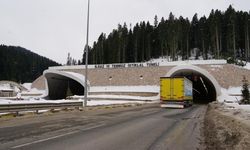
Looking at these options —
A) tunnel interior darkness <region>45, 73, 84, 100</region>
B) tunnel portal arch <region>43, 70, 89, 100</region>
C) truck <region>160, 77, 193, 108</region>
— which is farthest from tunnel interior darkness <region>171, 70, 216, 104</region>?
truck <region>160, 77, 193, 108</region>

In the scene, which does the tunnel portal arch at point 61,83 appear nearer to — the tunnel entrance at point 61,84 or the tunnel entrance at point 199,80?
the tunnel entrance at point 61,84

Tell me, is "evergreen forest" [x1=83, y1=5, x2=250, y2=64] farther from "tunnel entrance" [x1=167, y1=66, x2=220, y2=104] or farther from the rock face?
the rock face

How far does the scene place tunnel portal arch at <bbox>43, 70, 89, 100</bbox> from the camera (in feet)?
246

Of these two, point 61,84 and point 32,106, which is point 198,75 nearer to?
point 61,84

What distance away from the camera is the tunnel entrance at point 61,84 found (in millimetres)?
75000

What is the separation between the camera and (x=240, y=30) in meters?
103

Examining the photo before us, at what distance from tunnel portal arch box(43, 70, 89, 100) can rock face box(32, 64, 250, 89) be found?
2.87m

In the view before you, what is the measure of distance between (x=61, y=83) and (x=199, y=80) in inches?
1369

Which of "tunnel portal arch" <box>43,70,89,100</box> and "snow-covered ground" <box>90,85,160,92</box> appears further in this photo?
"tunnel portal arch" <box>43,70,89,100</box>

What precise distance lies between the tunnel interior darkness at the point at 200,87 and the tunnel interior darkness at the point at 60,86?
86.7 feet

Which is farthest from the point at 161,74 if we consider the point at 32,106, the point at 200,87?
the point at 32,106

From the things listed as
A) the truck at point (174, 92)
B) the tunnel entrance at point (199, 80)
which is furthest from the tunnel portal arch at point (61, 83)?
the truck at point (174, 92)

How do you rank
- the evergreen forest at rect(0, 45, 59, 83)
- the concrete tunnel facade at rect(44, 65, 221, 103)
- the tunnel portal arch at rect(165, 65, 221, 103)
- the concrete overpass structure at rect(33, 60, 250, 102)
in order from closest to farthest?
the tunnel portal arch at rect(165, 65, 221, 103) → the concrete overpass structure at rect(33, 60, 250, 102) → the concrete tunnel facade at rect(44, 65, 221, 103) → the evergreen forest at rect(0, 45, 59, 83)

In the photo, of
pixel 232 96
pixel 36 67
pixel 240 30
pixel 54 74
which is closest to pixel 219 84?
pixel 232 96
